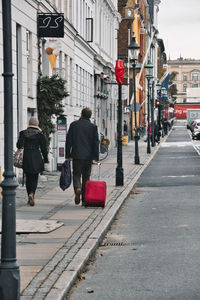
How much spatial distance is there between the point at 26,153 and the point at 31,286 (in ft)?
26.4

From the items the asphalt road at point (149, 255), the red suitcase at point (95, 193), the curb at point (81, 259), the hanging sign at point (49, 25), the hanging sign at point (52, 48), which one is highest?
the hanging sign at point (49, 25)

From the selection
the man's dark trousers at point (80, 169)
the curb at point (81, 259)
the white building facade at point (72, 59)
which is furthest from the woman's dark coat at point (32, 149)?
the white building facade at point (72, 59)

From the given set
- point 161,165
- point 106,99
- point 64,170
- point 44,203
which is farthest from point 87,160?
point 106,99

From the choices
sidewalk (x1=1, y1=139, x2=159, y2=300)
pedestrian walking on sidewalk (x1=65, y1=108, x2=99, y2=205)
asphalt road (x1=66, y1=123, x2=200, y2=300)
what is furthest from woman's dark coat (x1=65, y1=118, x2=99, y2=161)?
asphalt road (x1=66, y1=123, x2=200, y2=300)

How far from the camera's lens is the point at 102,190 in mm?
15562

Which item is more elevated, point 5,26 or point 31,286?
point 5,26

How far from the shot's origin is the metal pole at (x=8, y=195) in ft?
23.0

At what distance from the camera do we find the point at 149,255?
10398 millimetres

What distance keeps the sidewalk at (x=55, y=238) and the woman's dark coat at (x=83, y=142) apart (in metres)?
1.00

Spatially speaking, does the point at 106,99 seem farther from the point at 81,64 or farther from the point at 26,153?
the point at 26,153

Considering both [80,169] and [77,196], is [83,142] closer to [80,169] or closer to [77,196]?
[80,169]

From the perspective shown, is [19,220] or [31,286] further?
[19,220]

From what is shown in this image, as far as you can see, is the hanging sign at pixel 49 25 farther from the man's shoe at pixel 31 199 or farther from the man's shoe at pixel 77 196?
the man's shoe at pixel 31 199

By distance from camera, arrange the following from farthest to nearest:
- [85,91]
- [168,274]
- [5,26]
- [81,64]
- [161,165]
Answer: [85,91]
[81,64]
[161,165]
[168,274]
[5,26]
